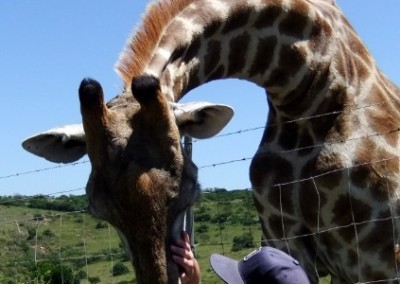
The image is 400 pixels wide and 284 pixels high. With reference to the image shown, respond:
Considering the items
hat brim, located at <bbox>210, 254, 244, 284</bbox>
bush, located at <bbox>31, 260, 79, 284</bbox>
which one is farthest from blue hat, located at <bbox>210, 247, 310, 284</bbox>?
bush, located at <bbox>31, 260, 79, 284</bbox>

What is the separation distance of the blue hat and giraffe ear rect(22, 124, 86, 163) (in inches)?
78.5

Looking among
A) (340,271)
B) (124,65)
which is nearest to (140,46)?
(124,65)

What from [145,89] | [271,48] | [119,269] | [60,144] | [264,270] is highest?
[271,48]

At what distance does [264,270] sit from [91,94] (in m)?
1.81

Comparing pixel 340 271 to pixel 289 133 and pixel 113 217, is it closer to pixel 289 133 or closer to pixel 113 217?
pixel 289 133

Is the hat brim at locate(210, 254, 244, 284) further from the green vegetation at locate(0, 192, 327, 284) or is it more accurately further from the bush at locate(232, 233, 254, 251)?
the bush at locate(232, 233, 254, 251)

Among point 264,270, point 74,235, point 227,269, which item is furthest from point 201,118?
point 74,235

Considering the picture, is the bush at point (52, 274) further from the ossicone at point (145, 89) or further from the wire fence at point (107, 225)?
the ossicone at point (145, 89)

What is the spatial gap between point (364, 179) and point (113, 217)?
223 cm

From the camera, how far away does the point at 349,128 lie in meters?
6.18

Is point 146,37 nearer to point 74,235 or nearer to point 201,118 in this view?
point 201,118

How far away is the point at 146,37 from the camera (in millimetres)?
5316

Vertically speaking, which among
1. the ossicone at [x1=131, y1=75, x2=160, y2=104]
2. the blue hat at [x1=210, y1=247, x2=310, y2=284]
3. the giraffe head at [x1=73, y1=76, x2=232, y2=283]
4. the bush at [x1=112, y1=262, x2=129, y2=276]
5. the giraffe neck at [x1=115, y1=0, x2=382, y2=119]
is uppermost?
the giraffe neck at [x1=115, y1=0, x2=382, y2=119]

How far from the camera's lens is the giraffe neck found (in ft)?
18.2
